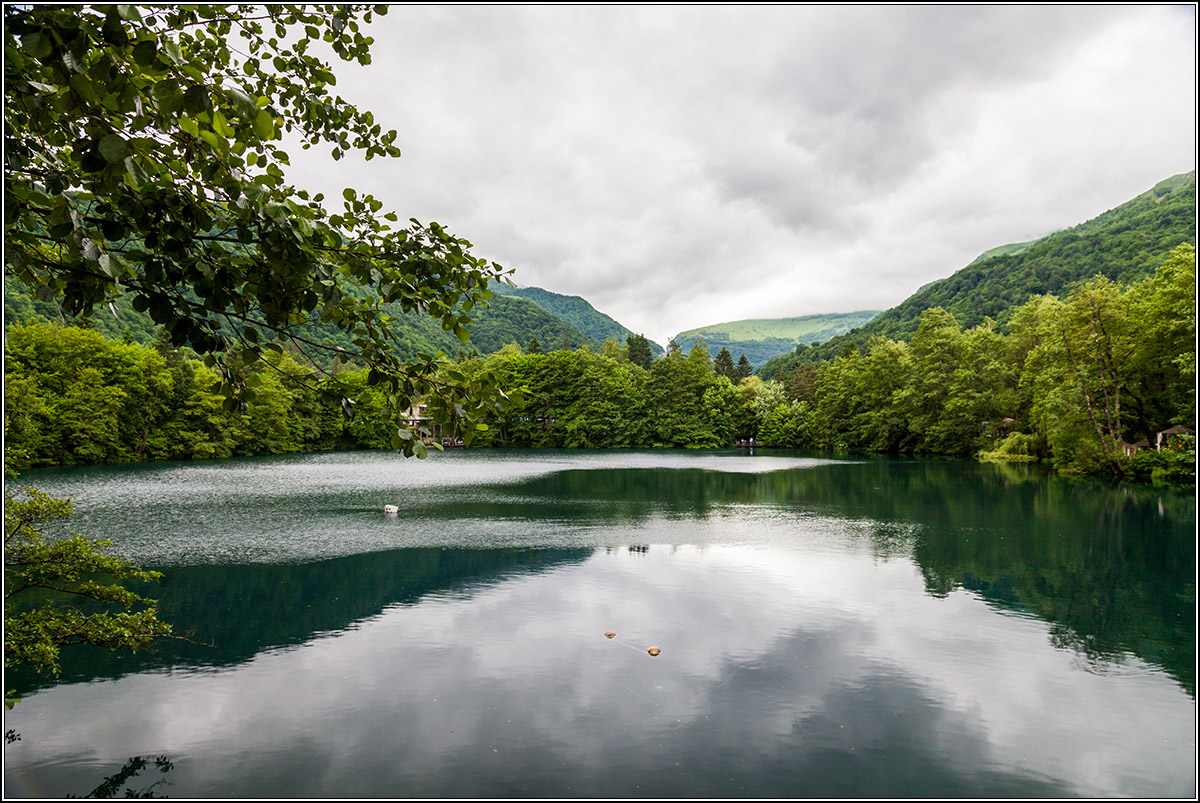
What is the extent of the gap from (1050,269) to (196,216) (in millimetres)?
131202

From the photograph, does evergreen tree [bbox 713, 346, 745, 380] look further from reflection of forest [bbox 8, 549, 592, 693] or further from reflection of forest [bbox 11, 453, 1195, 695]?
reflection of forest [bbox 8, 549, 592, 693]

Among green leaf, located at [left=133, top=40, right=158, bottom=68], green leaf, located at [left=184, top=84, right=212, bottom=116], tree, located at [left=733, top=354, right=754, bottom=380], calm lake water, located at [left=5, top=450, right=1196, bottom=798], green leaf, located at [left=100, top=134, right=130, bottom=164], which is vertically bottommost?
calm lake water, located at [left=5, top=450, right=1196, bottom=798]

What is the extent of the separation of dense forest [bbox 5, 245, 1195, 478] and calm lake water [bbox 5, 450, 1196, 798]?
3.49 metres

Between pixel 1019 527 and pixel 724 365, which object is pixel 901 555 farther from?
pixel 724 365

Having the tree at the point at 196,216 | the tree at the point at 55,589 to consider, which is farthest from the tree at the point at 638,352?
the tree at the point at 196,216

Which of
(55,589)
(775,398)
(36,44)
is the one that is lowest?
(55,589)

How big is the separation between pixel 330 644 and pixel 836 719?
7.18m

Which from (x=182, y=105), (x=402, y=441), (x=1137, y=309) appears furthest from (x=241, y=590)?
(x=1137, y=309)

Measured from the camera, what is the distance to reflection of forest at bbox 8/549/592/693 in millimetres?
8953

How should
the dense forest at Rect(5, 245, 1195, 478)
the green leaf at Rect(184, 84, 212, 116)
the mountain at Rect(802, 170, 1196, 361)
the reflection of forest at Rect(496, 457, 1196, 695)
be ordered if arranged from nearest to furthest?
the green leaf at Rect(184, 84, 212, 116)
the reflection of forest at Rect(496, 457, 1196, 695)
the dense forest at Rect(5, 245, 1195, 478)
the mountain at Rect(802, 170, 1196, 361)

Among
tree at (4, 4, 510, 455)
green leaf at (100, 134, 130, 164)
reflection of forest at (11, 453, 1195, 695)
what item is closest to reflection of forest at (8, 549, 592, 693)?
reflection of forest at (11, 453, 1195, 695)

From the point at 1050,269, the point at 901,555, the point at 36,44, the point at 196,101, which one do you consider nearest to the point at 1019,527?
the point at 901,555

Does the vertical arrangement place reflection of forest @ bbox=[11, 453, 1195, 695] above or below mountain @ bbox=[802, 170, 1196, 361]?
below

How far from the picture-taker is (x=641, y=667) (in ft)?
28.7
